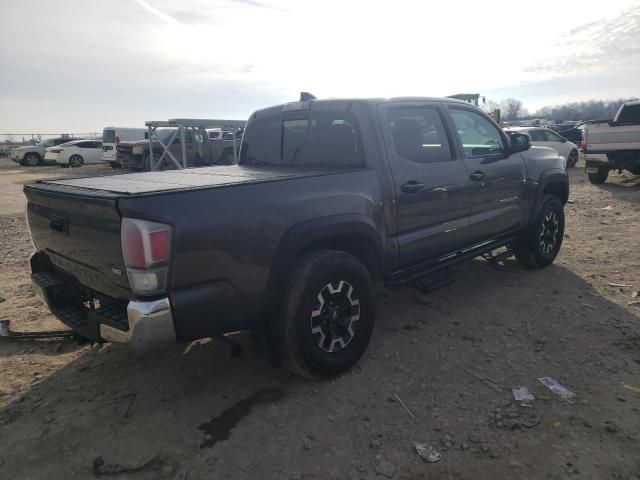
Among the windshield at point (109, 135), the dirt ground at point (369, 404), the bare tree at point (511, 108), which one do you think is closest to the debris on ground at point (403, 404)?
the dirt ground at point (369, 404)

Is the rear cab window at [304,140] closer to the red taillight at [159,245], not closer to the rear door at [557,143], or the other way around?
the red taillight at [159,245]

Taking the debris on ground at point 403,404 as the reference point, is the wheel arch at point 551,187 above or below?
above

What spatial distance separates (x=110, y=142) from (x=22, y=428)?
70.6 ft

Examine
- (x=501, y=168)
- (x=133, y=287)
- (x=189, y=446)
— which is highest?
(x=501, y=168)

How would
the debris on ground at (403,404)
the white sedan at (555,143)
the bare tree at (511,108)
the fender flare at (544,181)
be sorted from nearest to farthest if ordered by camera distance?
1. the debris on ground at (403,404)
2. the fender flare at (544,181)
3. the white sedan at (555,143)
4. the bare tree at (511,108)

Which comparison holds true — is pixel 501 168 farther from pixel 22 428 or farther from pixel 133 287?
pixel 22 428

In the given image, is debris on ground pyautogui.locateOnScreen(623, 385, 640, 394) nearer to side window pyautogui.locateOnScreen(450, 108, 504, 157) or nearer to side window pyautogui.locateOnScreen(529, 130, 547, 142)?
side window pyautogui.locateOnScreen(450, 108, 504, 157)

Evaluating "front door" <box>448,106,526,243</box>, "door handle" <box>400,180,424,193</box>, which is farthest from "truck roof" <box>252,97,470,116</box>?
"door handle" <box>400,180,424,193</box>

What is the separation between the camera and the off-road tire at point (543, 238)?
5.36m

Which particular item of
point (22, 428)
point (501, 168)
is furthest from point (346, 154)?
point (22, 428)

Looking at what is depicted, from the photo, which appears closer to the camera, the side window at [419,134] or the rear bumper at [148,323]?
the rear bumper at [148,323]

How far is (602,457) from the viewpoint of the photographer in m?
2.46

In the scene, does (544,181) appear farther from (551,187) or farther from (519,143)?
(519,143)

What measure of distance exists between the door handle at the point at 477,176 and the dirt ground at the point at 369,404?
1.19 meters
